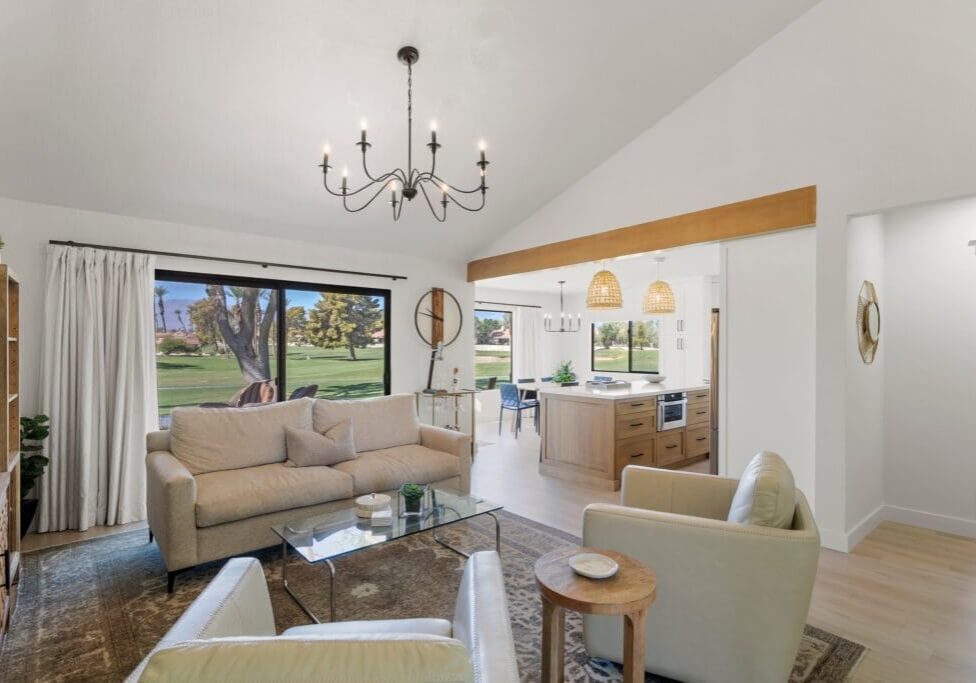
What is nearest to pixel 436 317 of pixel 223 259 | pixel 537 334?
pixel 223 259

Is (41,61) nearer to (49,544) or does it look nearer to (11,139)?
(11,139)

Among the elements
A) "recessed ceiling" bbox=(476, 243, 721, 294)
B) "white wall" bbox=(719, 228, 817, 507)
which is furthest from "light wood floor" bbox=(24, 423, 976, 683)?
"recessed ceiling" bbox=(476, 243, 721, 294)

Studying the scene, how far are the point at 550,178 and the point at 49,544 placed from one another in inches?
185

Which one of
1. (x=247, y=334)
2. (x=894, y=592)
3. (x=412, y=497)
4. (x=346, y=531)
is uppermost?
(x=247, y=334)

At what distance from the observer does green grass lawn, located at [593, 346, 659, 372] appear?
334 inches

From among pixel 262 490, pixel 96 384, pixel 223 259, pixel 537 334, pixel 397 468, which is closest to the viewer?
pixel 262 490

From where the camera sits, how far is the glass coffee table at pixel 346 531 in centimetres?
238

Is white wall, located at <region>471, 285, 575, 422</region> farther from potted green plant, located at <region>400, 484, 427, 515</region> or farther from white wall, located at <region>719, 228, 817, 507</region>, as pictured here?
potted green plant, located at <region>400, 484, 427, 515</region>

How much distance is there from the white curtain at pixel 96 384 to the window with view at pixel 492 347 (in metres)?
5.40

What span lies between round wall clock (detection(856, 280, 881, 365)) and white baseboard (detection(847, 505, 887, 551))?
1116mm

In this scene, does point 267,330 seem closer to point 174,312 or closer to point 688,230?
point 174,312

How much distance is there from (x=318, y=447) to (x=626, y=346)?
6518mm

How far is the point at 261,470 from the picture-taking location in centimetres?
339

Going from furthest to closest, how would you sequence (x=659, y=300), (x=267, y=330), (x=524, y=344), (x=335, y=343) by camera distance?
(x=524, y=344) < (x=659, y=300) < (x=335, y=343) < (x=267, y=330)
